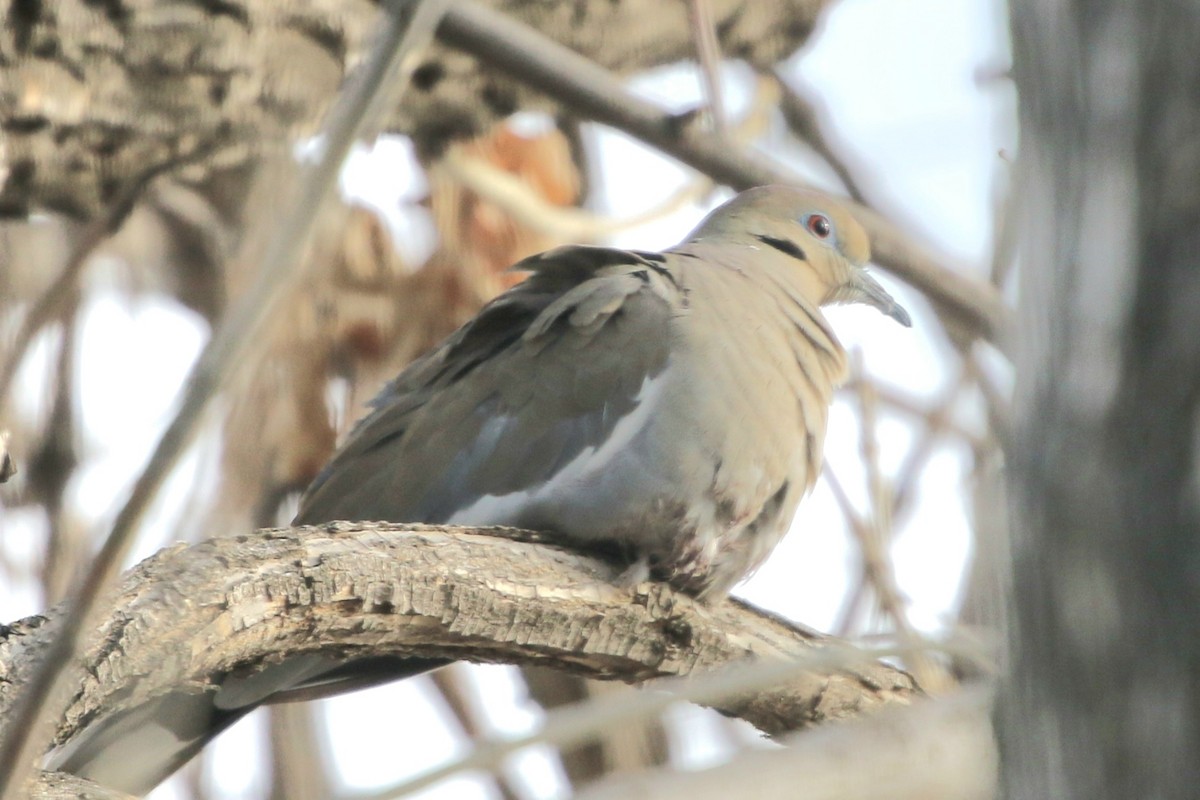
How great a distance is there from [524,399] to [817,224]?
1162mm

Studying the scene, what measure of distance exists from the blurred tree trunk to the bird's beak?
3.23m

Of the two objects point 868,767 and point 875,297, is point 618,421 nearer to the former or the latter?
point 875,297

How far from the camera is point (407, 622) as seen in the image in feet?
8.30

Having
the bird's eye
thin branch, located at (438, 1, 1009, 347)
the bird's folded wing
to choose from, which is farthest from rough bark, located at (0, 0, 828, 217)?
the bird's folded wing

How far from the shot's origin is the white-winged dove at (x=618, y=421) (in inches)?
121

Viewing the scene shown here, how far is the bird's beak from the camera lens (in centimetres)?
410

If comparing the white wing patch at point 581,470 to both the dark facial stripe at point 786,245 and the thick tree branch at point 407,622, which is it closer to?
the thick tree branch at point 407,622

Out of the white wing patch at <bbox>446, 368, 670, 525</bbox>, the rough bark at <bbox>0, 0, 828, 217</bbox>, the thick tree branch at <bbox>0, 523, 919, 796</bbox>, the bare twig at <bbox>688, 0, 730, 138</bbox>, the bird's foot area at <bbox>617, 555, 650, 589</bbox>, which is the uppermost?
the rough bark at <bbox>0, 0, 828, 217</bbox>

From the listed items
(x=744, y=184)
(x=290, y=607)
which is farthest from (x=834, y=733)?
(x=744, y=184)

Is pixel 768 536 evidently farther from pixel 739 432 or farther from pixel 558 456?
pixel 558 456

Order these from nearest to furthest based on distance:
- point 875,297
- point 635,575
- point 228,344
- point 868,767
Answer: point 228,344
point 868,767
point 635,575
point 875,297

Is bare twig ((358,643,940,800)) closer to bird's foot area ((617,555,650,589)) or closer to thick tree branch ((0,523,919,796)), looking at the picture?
thick tree branch ((0,523,919,796))

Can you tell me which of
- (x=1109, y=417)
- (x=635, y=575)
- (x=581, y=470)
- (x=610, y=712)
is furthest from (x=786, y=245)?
(x=1109, y=417)

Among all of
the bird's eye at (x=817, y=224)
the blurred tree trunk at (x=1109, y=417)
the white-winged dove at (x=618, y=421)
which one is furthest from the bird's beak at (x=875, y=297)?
the blurred tree trunk at (x=1109, y=417)
